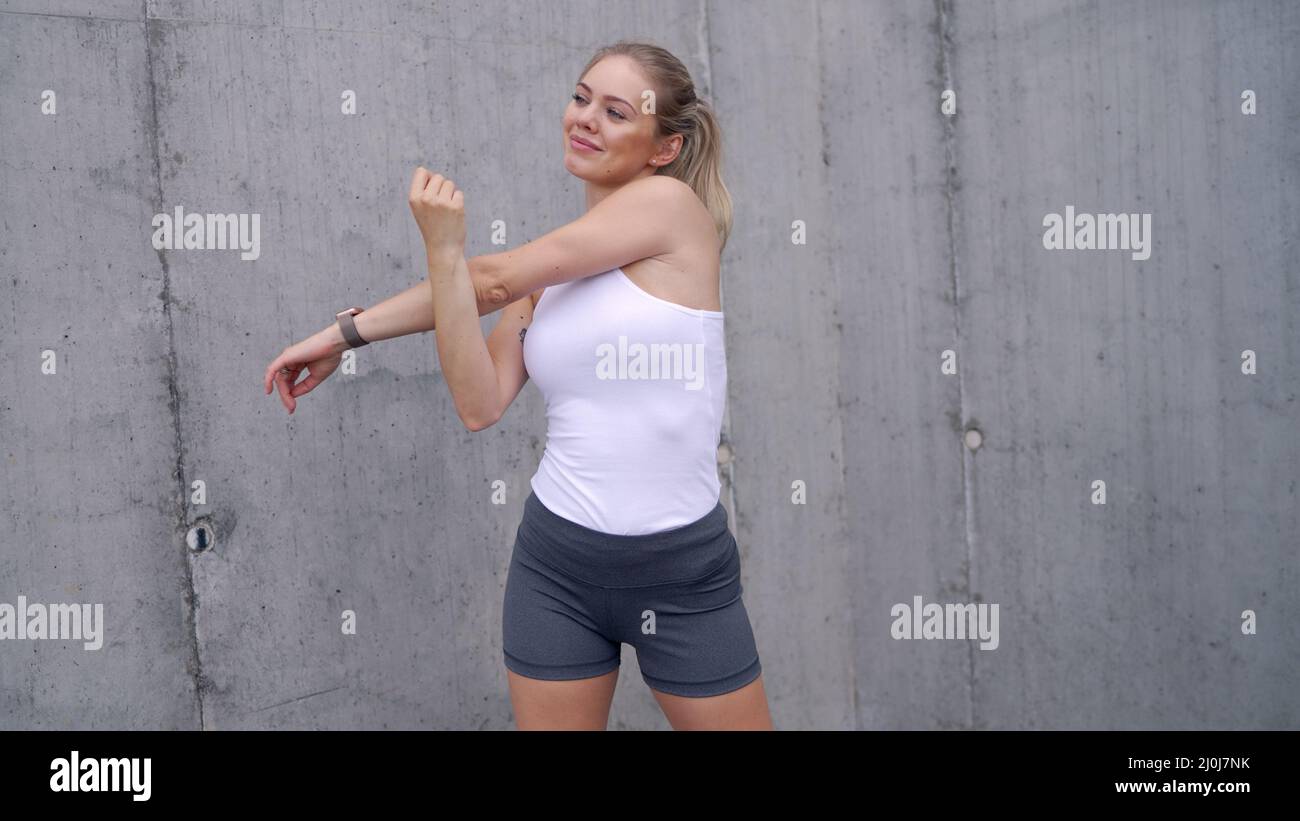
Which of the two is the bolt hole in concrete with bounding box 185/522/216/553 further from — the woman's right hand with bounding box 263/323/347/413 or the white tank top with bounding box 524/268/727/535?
the white tank top with bounding box 524/268/727/535

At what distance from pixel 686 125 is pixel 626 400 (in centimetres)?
56

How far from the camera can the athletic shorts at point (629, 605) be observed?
1.85 metres

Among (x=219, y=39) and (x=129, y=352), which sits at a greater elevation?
(x=219, y=39)

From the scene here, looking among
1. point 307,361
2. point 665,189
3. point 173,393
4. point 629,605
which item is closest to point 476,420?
point 307,361

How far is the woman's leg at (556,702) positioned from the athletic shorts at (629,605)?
2 centimetres

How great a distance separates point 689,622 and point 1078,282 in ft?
6.41

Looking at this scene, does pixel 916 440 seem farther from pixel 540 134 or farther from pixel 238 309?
pixel 238 309

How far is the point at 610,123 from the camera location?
76.3 inches

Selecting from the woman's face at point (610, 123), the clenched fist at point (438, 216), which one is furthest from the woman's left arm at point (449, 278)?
the woman's face at point (610, 123)

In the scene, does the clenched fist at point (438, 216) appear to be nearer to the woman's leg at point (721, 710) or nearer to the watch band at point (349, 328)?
the watch band at point (349, 328)

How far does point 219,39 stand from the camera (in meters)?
2.79

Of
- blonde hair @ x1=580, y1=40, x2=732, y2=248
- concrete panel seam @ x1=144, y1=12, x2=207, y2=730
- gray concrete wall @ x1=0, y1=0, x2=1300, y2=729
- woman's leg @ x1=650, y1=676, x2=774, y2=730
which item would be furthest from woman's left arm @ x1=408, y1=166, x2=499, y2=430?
concrete panel seam @ x1=144, y1=12, x2=207, y2=730

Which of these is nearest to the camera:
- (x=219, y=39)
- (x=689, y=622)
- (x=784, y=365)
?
(x=689, y=622)
